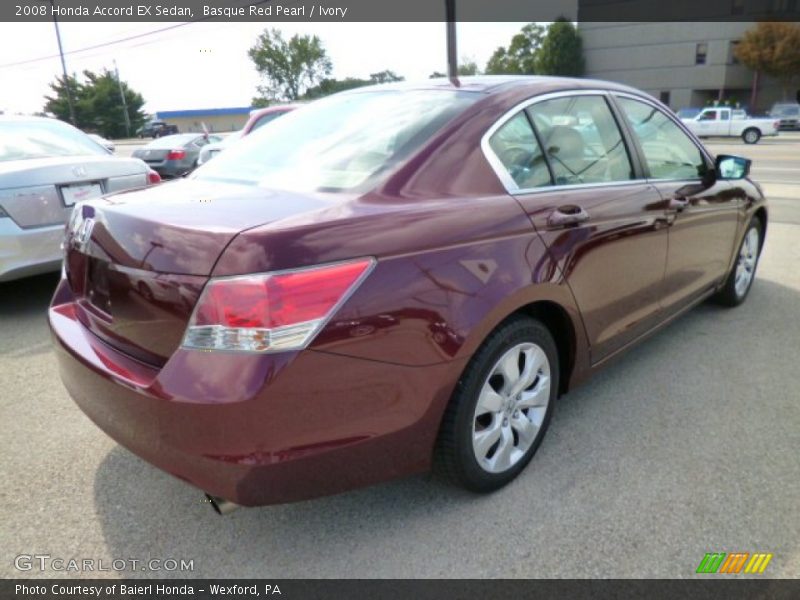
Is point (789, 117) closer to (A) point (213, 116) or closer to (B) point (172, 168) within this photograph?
(B) point (172, 168)

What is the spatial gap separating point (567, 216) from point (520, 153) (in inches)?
12.7

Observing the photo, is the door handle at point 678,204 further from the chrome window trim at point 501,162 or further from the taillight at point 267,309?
the taillight at point 267,309

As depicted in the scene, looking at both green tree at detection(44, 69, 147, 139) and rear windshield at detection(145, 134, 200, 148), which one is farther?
green tree at detection(44, 69, 147, 139)

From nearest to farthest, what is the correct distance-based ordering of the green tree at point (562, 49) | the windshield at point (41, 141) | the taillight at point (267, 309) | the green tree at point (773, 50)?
the taillight at point (267, 309) → the windshield at point (41, 141) → the green tree at point (773, 50) → the green tree at point (562, 49)

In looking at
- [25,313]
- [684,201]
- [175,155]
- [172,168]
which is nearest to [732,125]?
[175,155]

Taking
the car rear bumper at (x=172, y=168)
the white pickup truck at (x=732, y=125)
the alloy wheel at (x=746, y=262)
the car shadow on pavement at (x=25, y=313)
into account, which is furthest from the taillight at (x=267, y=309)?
the white pickup truck at (x=732, y=125)

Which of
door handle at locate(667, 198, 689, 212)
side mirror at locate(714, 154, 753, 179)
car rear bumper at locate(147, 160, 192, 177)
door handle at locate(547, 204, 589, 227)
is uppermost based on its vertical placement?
door handle at locate(547, 204, 589, 227)

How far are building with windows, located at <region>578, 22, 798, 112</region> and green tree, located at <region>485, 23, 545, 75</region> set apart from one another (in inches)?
407

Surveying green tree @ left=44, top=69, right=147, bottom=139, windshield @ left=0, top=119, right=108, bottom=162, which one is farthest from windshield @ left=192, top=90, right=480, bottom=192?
green tree @ left=44, top=69, right=147, bottom=139

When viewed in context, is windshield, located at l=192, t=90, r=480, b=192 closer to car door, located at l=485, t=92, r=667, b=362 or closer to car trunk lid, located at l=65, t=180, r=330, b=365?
car trunk lid, located at l=65, t=180, r=330, b=365

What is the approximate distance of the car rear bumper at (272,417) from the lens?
1662mm

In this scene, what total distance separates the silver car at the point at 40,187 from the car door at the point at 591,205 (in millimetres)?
3649

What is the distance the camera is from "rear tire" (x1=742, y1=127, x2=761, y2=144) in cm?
2866

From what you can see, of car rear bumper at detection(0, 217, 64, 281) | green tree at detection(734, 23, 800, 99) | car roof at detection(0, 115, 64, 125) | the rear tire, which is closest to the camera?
car rear bumper at detection(0, 217, 64, 281)
